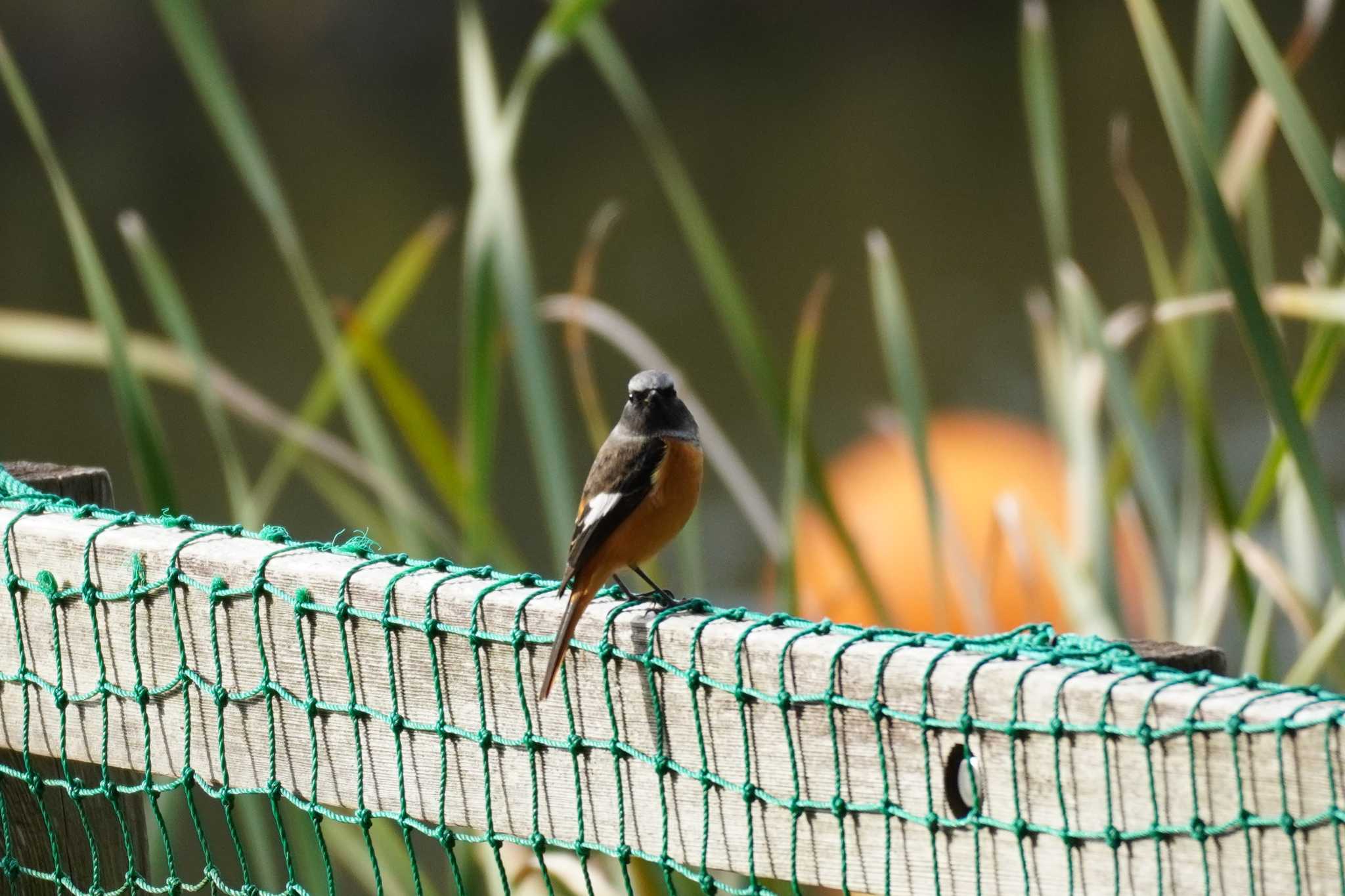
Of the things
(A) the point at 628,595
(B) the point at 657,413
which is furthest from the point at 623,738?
(B) the point at 657,413

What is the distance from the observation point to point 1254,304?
1.69m

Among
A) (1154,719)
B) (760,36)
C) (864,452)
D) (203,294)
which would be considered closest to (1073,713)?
(1154,719)

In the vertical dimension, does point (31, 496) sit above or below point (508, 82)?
below

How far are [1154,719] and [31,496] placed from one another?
1261mm

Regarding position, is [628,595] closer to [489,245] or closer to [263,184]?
[489,245]

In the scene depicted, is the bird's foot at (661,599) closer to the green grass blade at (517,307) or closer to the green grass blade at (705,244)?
the green grass blade at (517,307)

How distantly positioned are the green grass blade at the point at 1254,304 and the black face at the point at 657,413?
0.62 meters

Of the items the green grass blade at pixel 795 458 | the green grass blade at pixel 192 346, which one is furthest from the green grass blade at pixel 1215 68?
the green grass blade at pixel 192 346

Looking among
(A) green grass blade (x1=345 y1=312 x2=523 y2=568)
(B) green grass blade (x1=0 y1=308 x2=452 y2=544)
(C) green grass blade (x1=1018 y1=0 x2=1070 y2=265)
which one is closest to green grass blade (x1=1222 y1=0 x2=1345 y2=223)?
(C) green grass blade (x1=1018 y1=0 x2=1070 y2=265)

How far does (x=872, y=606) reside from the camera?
7.38 feet

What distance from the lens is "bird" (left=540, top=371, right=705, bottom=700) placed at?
5.47ft

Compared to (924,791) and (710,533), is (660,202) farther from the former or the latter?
(924,791)

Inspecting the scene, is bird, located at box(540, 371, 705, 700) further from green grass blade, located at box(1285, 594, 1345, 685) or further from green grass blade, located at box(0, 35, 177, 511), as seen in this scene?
green grass blade, located at box(1285, 594, 1345, 685)

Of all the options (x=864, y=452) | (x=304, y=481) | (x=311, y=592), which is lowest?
(x=311, y=592)
